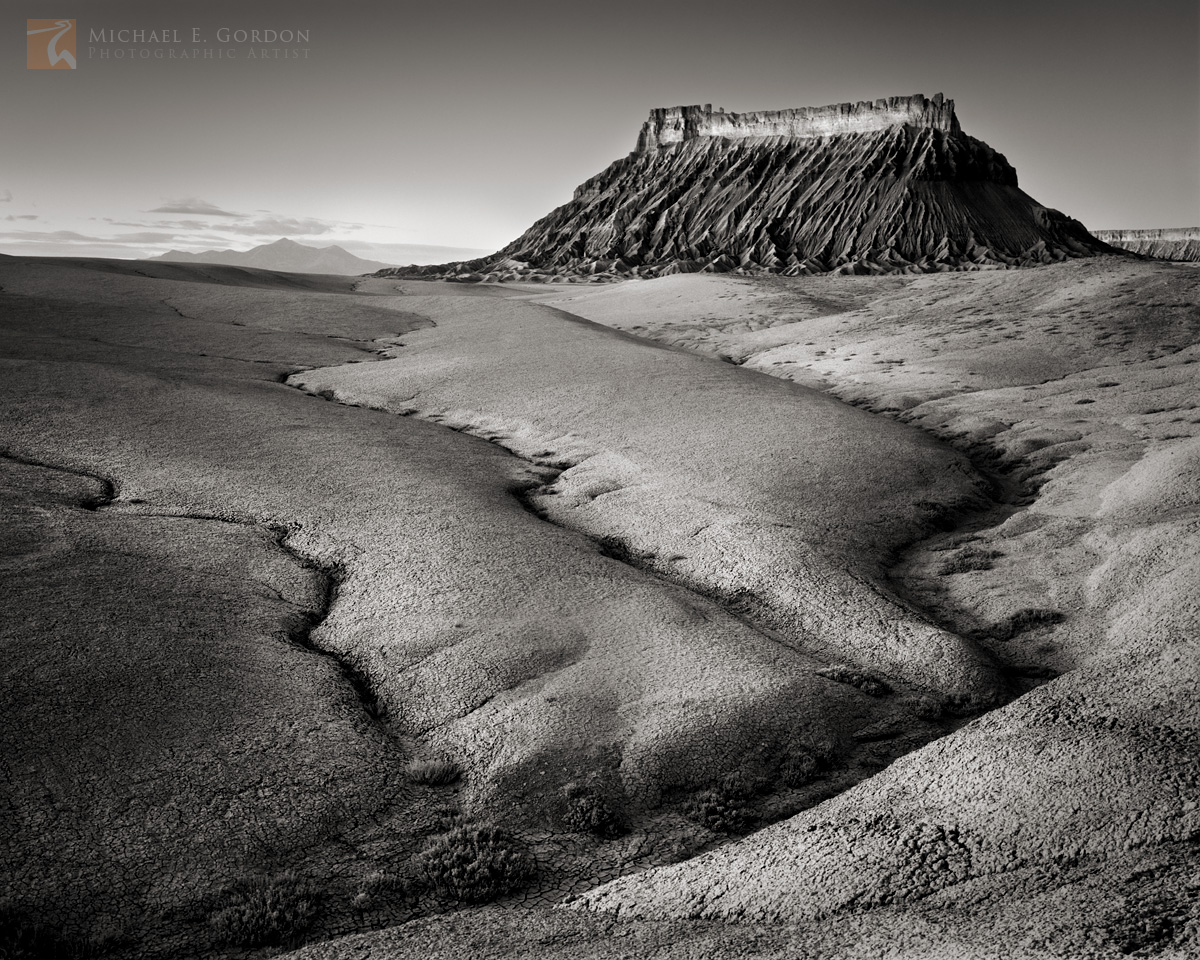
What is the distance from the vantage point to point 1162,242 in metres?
104

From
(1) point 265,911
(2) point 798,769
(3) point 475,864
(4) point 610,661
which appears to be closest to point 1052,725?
(2) point 798,769

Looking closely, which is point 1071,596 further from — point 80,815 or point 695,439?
point 80,815

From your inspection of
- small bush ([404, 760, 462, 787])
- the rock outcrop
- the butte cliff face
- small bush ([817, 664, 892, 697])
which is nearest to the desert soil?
small bush ([817, 664, 892, 697])

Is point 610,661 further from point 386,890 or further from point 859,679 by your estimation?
point 386,890

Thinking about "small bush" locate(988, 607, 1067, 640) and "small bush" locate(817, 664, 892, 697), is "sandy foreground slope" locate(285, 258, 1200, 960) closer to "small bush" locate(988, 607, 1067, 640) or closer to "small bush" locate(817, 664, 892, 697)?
"small bush" locate(988, 607, 1067, 640)

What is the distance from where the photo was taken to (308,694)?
7145 mm

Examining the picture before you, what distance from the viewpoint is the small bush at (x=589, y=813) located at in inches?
244

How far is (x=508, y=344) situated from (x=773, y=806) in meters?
17.6

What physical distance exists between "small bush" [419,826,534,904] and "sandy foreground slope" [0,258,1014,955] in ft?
0.58

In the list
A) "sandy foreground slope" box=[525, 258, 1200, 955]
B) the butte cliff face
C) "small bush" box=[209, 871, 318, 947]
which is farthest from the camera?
the butte cliff face

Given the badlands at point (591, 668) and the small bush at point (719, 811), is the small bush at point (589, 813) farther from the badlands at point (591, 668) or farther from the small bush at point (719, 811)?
the small bush at point (719, 811)

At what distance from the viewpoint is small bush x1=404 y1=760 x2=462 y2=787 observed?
6.46 metres

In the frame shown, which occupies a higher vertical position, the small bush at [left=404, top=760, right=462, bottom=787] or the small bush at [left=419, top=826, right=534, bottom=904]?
the small bush at [left=404, top=760, right=462, bottom=787]

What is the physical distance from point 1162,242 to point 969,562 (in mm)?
114695
